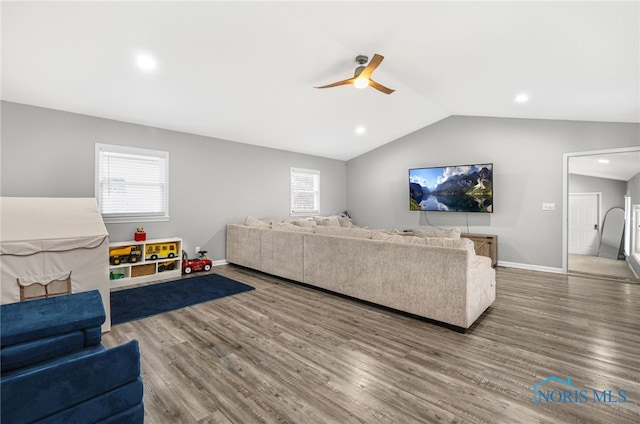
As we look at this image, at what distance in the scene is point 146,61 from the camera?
3.29m

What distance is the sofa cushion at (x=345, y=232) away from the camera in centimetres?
365

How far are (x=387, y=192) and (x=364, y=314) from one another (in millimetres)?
4889

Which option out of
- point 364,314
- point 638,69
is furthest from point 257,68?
point 638,69

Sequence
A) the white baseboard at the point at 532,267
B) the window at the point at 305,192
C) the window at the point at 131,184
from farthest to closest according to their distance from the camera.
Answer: the window at the point at 305,192 < the white baseboard at the point at 532,267 < the window at the point at 131,184

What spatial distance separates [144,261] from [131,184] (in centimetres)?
130

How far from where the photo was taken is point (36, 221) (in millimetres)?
2746

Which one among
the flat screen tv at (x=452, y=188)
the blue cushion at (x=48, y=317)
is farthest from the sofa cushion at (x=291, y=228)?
the flat screen tv at (x=452, y=188)

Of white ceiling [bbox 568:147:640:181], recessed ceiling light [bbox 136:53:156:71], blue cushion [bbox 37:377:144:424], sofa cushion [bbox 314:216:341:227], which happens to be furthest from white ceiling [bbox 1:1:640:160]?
blue cushion [bbox 37:377:144:424]

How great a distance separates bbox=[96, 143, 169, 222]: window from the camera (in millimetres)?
4473

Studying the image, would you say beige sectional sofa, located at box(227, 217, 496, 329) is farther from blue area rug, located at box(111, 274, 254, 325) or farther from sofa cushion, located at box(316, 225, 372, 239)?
blue area rug, located at box(111, 274, 254, 325)

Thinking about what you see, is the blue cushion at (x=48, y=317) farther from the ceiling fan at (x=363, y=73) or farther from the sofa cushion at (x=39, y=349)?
the ceiling fan at (x=363, y=73)

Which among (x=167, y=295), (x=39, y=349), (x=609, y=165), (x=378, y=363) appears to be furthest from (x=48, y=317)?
(x=609, y=165)

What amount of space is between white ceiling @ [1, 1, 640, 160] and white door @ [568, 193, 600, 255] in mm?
3512

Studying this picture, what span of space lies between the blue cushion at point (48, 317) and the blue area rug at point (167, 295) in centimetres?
184
